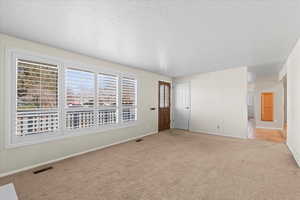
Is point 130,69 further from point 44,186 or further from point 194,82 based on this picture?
point 44,186

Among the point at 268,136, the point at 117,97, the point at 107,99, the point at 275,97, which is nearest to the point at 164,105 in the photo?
the point at 117,97

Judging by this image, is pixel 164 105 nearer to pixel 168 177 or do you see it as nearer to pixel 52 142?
pixel 168 177

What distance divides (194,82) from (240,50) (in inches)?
109

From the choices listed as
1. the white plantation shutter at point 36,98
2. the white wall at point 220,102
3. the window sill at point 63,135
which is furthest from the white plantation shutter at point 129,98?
the white wall at point 220,102

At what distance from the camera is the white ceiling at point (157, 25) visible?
1711 millimetres

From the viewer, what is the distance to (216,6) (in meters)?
1.72

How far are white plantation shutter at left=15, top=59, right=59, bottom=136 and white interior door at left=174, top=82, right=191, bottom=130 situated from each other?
4738 millimetres

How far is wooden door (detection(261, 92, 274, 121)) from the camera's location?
6875 millimetres

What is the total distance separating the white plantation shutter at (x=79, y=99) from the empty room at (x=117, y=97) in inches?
0.9

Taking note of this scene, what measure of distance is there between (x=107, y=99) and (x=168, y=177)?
256cm

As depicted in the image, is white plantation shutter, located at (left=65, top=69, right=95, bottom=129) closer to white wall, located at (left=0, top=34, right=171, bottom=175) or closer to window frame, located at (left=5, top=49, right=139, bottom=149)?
window frame, located at (left=5, top=49, right=139, bottom=149)

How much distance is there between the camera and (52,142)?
9.69 feet

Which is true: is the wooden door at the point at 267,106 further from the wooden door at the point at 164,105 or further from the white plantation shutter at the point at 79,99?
the white plantation shutter at the point at 79,99

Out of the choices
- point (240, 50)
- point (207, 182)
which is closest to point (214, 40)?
point (240, 50)
